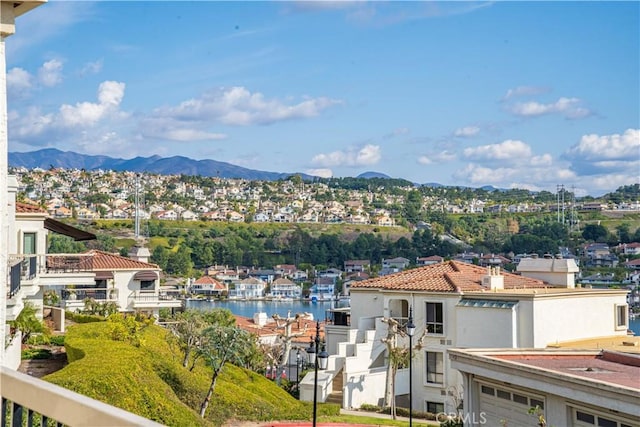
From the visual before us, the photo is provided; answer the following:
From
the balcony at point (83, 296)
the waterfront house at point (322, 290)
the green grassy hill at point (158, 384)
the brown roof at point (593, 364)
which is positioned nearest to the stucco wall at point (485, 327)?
the green grassy hill at point (158, 384)

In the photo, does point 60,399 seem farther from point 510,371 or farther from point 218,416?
point 218,416

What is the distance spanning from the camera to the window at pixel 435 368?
83.3ft

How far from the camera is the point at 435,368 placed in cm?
2556

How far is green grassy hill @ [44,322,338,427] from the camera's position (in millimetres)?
12086

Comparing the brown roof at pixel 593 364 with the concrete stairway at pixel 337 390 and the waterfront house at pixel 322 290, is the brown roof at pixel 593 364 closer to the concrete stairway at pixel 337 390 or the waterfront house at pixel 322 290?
the concrete stairway at pixel 337 390

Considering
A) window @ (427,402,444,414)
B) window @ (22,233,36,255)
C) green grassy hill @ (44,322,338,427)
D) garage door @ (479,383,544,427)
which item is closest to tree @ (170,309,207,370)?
green grassy hill @ (44,322,338,427)

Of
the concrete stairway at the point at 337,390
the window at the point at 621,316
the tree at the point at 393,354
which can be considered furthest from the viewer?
the window at the point at 621,316

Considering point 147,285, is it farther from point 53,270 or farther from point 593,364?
point 593,364

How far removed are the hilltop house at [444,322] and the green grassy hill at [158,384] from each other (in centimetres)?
332

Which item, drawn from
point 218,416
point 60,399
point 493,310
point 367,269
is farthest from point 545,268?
point 367,269

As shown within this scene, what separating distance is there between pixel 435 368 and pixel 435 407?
1.25 meters

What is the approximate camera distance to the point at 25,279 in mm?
14766

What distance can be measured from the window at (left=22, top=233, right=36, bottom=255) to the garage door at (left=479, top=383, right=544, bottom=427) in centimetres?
1064

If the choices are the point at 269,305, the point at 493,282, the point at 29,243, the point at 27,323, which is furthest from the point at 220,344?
the point at 269,305
